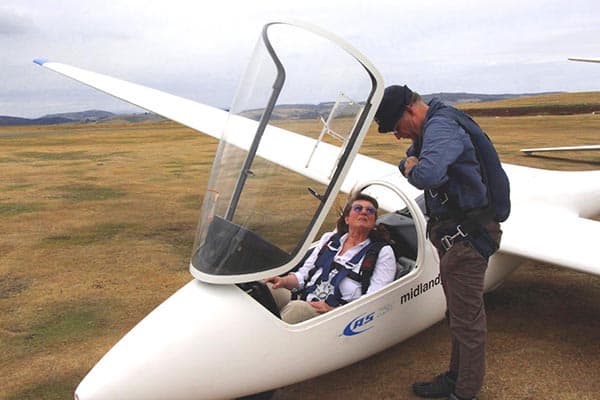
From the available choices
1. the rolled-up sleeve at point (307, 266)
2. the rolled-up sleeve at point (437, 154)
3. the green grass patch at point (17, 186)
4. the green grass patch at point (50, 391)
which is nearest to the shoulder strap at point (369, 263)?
the rolled-up sleeve at point (307, 266)

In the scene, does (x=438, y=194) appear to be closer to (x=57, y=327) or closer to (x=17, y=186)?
(x=57, y=327)

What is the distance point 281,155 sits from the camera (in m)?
3.28

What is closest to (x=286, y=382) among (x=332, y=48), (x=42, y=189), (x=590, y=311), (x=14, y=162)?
(x=332, y=48)

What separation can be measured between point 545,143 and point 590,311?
18573 mm

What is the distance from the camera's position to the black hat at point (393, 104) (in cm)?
316

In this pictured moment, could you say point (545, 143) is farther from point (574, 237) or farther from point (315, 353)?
point (315, 353)

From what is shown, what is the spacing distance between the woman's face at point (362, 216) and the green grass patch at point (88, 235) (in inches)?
204

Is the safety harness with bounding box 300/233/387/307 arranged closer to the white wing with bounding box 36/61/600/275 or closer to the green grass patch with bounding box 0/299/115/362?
the white wing with bounding box 36/61/600/275

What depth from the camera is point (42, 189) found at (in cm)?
1227

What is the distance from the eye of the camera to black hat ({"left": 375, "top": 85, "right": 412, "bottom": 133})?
3158 mm

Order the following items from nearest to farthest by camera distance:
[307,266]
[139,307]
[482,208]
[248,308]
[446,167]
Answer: [446,167]
[248,308]
[482,208]
[307,266]
[139,307]

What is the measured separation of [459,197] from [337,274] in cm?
123

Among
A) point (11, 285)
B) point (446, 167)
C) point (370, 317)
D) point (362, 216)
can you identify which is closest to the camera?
point (446, 167)

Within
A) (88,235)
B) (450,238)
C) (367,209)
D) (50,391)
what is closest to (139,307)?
(50,391)
